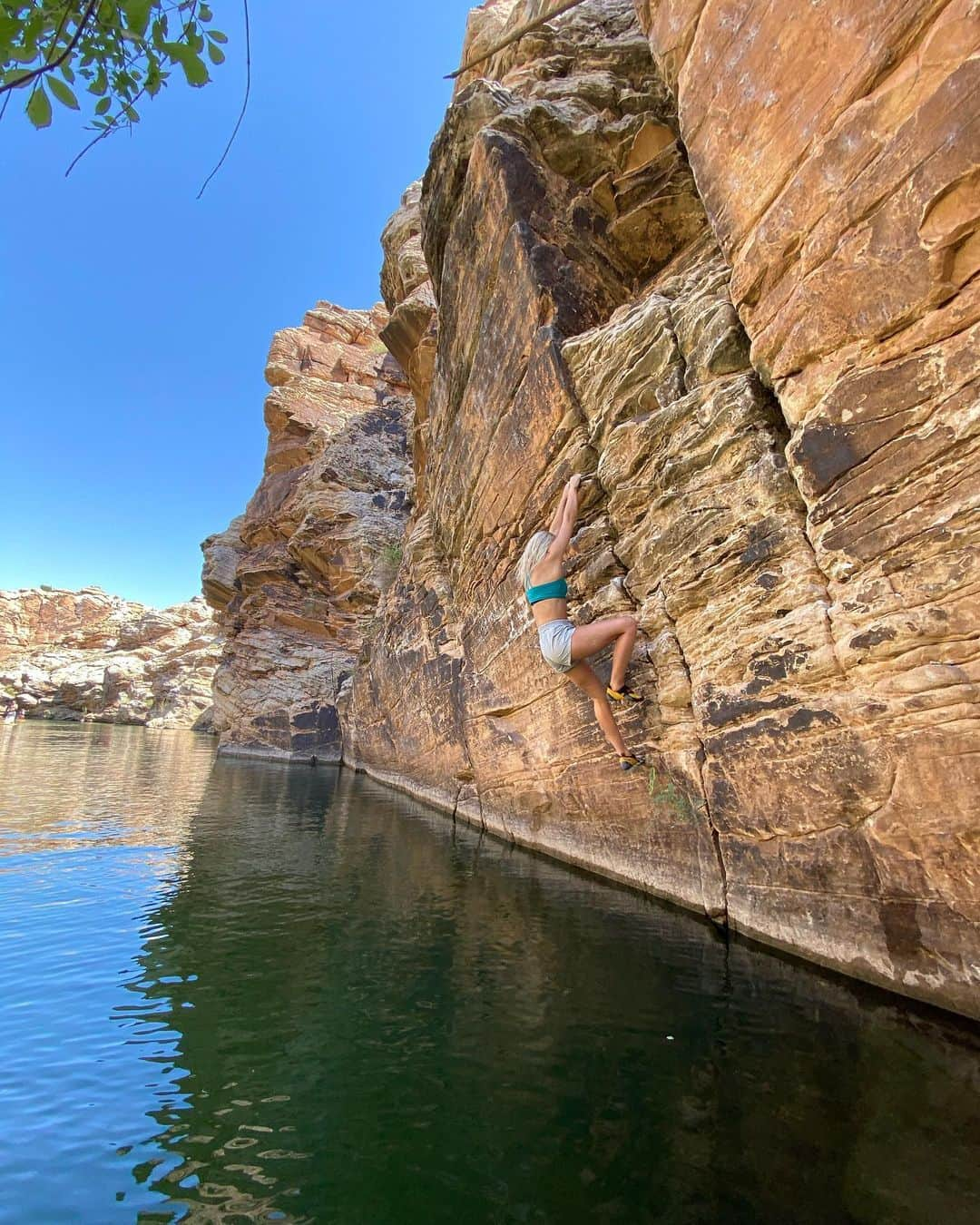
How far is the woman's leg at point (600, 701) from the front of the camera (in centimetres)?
714

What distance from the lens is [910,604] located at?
4.27 m

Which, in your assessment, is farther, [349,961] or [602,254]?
[602,254]

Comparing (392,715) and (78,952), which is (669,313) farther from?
(392,715)

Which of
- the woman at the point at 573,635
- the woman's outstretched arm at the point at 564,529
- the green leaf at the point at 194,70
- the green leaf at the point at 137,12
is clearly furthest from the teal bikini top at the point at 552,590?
the green leaf at the point at 137,12

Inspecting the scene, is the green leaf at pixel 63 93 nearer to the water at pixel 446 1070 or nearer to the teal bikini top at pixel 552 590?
the water at pixel 446 1070

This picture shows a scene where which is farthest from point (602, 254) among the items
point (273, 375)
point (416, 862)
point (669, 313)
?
point (273, 375)

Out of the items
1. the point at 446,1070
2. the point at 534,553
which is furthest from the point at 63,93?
the point at 534,553

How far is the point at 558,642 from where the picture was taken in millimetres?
7094

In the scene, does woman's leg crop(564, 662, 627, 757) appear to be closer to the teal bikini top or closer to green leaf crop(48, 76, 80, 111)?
the teal bikini top

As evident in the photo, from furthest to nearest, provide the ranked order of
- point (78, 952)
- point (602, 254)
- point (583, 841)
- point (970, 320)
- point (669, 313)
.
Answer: point (602, 254)
point (583, 841)
point (669, 313)
point (78, 952)
point (970, 320)

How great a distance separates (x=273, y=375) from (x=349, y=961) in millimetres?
47619

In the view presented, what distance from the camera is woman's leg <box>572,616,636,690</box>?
675 centimetres

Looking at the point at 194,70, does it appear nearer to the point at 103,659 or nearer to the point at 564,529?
the point at 564,529

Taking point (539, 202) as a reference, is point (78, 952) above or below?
below
